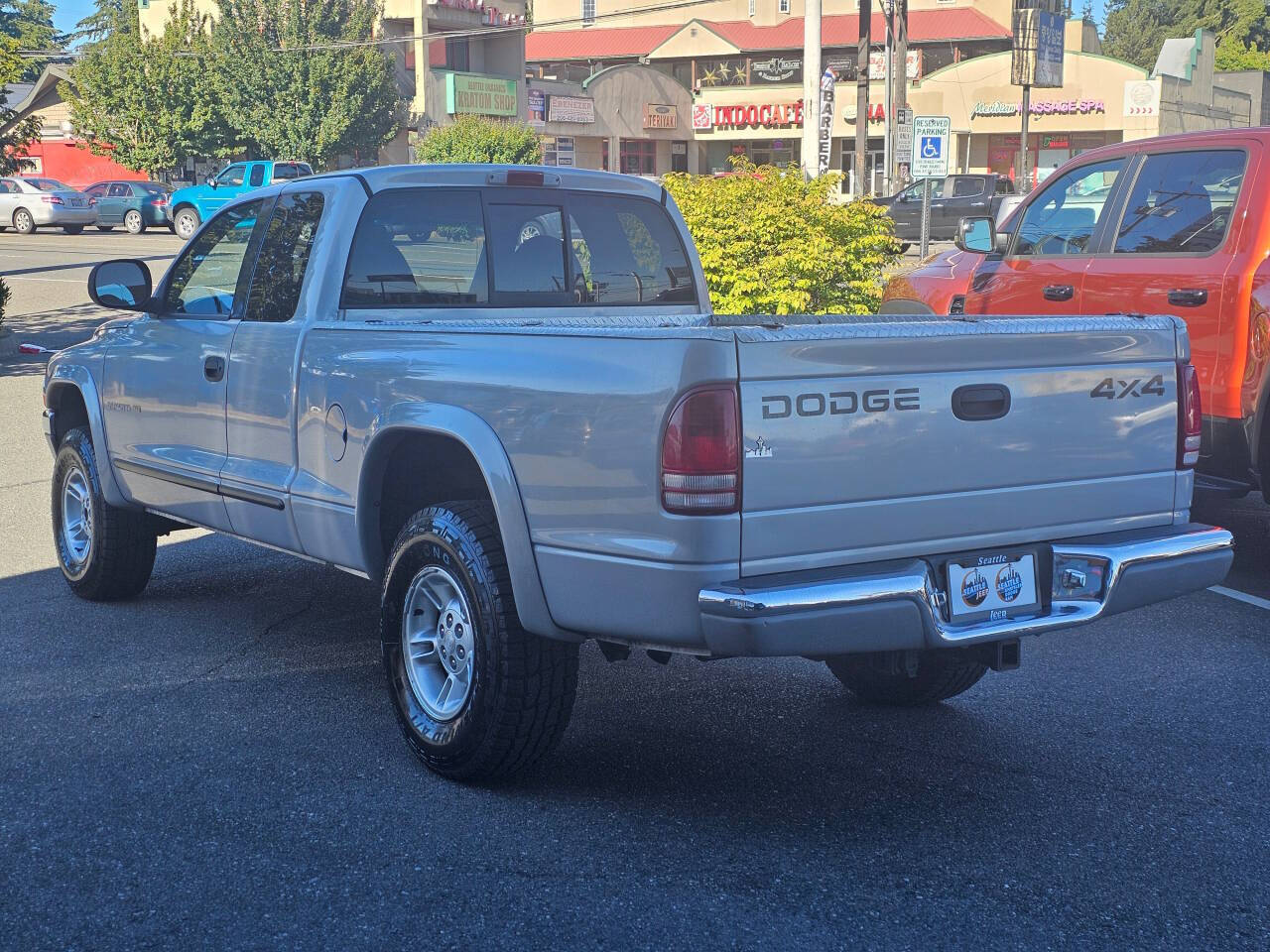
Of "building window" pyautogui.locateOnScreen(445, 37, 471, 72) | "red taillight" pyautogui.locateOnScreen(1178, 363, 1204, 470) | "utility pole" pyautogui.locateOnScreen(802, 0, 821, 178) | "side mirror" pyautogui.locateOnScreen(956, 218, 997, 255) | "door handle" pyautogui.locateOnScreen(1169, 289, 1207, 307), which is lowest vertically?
"red taillight" pyautogui.locateOnScreen(1178, 363, 1204, 470)

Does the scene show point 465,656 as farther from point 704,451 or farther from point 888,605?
point 888,605

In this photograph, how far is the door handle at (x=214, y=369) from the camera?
18.8ft

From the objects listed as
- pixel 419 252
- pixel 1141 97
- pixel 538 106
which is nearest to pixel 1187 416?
pixel 419 252

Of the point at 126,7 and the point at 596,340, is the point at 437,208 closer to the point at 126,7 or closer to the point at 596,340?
the point at 596,340

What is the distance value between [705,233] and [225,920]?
9949mm

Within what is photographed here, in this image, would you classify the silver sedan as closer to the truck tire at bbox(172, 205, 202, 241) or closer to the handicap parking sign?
the truck tire at bbox(172, 205, 202, 241)

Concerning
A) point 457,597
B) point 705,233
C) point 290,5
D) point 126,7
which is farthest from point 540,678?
point 126,7

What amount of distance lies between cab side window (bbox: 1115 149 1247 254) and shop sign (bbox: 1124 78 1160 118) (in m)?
53.2

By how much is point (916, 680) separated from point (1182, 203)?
12.3 feet

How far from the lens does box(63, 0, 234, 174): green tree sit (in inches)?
1839

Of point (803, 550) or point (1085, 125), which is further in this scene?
point (1085, 125)

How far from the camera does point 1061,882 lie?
382cm

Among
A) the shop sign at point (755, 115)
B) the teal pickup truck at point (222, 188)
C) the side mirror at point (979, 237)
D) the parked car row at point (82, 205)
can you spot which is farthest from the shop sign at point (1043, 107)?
the side mirror at point (979, 237)

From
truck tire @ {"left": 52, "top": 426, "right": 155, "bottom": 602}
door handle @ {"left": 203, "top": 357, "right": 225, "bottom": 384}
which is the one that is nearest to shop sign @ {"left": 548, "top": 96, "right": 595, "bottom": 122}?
truck tire @ {"left": 52, "top": 426, "right": 155, "bottom": 602}
